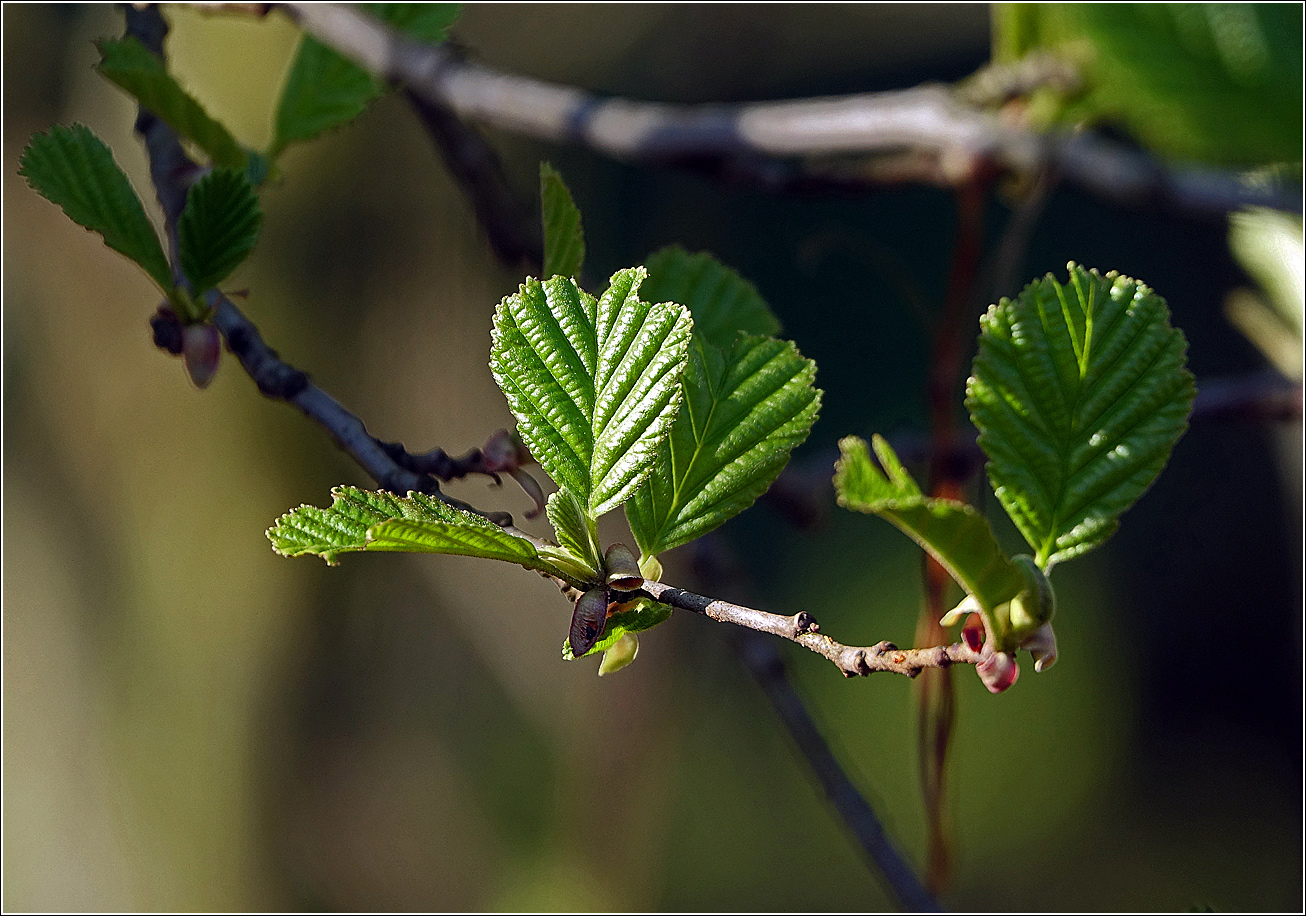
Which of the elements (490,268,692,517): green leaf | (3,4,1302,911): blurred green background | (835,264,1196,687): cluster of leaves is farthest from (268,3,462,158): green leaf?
(3,4,1302,911): blurred green background

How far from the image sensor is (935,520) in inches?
9.4

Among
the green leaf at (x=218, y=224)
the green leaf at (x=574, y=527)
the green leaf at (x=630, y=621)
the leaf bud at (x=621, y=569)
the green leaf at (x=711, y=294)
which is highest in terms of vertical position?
the green leaf at (x=218, y=224)

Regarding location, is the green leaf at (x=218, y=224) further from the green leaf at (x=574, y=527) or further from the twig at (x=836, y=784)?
the twig at (x=836, y=784)

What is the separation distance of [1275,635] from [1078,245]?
54.6 inches

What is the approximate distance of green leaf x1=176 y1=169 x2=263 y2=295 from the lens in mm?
375

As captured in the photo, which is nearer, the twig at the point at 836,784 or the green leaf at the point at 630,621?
the green leaf at the point at 630,621

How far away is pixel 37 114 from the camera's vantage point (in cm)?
175

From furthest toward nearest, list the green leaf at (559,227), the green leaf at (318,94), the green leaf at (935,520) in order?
1. the green leaf at (318,94)
2. the green leaf at (559,227)
3. the green leaf at (935,520)

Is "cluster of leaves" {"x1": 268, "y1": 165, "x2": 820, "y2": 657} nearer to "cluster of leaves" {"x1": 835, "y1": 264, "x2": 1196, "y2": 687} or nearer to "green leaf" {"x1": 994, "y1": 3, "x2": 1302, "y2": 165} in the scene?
"cluster of leaves" {"x1": 835, "y1": 264, "x2": 1196, "y2": 687}

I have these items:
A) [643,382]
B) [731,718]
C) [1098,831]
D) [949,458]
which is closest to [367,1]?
[643,382]

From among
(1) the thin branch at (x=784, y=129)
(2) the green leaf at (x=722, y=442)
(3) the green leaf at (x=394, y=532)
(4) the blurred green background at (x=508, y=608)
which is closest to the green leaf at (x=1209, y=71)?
(1) the thin branch at (x=784, y=129)

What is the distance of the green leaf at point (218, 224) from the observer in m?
0.38

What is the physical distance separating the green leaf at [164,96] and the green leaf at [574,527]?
27 centimetres

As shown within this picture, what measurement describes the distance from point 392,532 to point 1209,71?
0.39 metres
